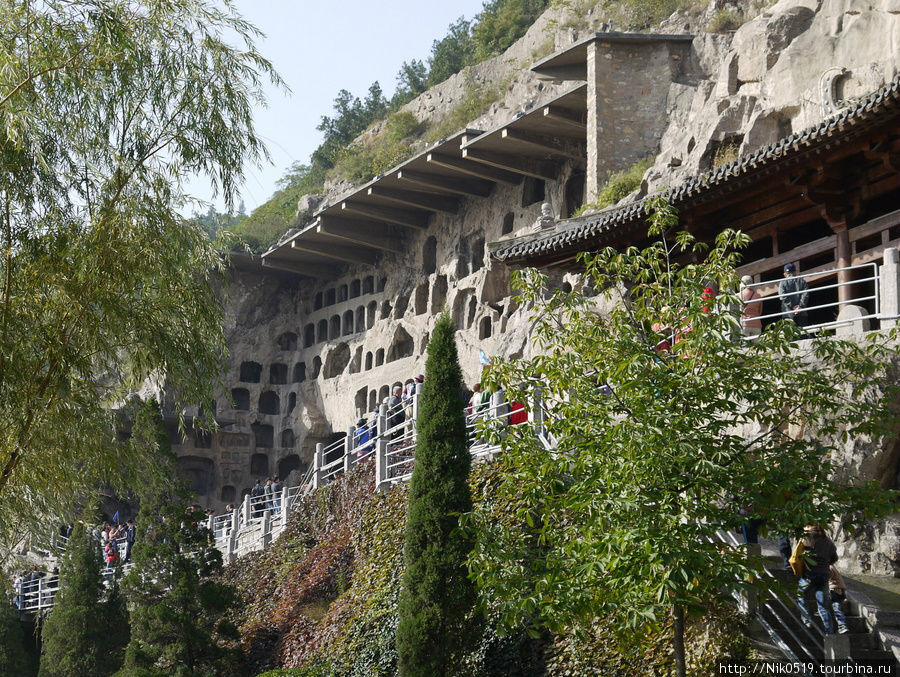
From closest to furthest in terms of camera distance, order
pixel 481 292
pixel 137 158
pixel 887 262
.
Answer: pixel 137 158 → pixel 887 262 → pixel 481 292

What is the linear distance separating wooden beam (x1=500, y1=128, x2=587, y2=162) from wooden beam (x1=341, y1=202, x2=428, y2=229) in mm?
6696

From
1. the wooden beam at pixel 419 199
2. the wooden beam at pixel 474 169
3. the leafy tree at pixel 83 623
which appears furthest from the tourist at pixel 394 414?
the wooden beam at pixel 419 199

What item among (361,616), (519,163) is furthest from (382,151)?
(361,616)

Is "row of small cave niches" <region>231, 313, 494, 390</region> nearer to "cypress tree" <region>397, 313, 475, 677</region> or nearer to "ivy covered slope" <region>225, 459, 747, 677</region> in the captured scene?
"ivy covered slope" <region>225, 459, 747, 677</region>

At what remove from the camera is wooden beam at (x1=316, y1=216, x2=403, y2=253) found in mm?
33684

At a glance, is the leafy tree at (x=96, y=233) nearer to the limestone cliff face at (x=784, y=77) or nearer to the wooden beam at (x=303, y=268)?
the limestone cliff face at (x=784, y=77)

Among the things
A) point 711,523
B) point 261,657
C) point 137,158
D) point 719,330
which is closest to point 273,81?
point 137,158

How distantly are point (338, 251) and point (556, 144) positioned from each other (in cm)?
1075

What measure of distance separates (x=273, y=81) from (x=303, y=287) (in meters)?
29.0

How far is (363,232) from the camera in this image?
1362 inches

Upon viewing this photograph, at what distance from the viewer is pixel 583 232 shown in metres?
16.0

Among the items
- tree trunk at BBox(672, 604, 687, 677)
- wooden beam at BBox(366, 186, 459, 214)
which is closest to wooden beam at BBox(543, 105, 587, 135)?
wooden beam at BBox(366, 186, 459, 214)

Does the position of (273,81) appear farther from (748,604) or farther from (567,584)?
(748,604)

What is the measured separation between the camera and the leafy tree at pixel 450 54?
50.0 m
